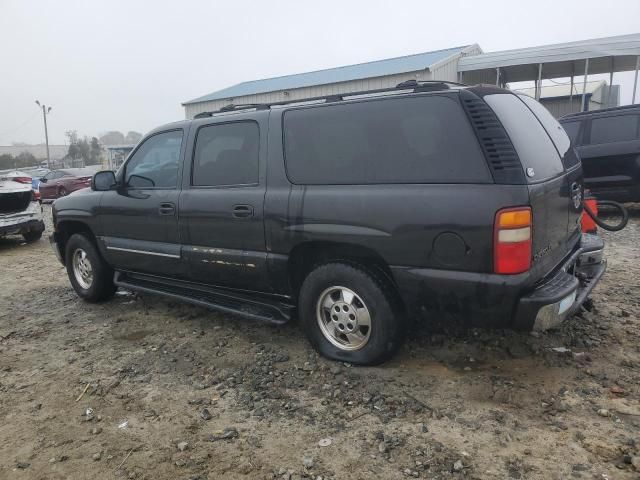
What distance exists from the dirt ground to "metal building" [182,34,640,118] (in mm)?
11567

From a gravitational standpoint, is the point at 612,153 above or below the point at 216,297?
above

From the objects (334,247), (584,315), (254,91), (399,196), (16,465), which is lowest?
(16,465)

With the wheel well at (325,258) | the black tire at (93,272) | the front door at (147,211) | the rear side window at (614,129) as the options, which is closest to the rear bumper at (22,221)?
the black tire at (93,272)

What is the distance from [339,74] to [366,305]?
18574mm

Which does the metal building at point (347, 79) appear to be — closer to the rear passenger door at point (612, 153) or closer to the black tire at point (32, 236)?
the rear passenger door at point (612, 153)

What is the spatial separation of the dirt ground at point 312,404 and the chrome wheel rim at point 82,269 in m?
0.95


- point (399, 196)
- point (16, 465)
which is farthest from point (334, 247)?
point (16, 465)

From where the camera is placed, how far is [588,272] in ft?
11.8

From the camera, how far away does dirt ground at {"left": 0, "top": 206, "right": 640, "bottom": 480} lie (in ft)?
8.02

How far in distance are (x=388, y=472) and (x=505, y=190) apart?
1.56 metres

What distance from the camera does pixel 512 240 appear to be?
2615mm

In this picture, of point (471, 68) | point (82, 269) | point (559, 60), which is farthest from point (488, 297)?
point (471, 68)

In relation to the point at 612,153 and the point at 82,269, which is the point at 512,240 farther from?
the point at 612,153

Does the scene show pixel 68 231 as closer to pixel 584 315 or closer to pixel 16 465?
pixel 16 465
